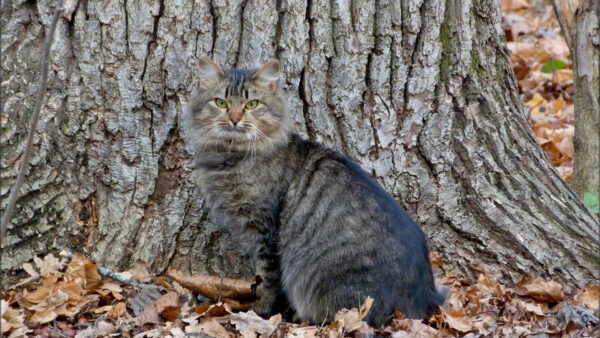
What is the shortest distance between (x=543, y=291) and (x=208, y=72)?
242cm

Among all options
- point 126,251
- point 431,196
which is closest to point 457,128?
point 431,196

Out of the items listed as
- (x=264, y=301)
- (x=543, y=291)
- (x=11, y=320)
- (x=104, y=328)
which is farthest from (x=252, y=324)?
(x=543, y=291)

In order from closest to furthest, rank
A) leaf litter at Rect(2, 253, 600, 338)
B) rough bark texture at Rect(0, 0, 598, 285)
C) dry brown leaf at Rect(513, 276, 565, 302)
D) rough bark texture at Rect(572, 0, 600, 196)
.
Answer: leaf litter at Rect(2, 253, 600, 338)
rough bark texture at Rect(0, 0, 598, 285)
dry brown leaf at Rect(513, 276, 565, 302)
rough bark texture at Rect(572, 0, 600, 196)

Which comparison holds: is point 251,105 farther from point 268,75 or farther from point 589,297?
point 589,297

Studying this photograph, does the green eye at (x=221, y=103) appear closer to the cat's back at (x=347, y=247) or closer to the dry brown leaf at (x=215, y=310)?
the cat's back at (x=347, y=247)

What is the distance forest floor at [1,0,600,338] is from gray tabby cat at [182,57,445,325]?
0.14m

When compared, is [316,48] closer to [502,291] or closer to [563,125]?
[502,291]

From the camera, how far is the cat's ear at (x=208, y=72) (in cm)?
385

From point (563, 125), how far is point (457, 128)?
293 cm

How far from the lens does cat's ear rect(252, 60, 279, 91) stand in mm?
3879

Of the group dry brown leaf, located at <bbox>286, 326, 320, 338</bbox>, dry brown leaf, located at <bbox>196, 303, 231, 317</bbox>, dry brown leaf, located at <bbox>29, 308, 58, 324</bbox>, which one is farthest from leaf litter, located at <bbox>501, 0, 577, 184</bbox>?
dry brown leaf, located at <bbox>29, 308, 58, 324</bbox>

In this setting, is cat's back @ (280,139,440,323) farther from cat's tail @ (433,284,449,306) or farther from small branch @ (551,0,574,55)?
small branch @ (551,0,574,55)

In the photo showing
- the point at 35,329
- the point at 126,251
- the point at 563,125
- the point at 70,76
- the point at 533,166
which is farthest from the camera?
the point at 563,125

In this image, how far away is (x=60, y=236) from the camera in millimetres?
4125
